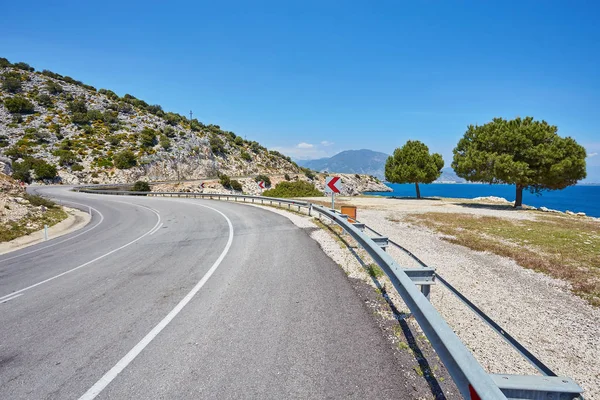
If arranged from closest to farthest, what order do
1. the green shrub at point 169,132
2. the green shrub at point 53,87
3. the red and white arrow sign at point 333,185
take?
the red and white arrow sign at point 333,185 < the green shrub at point 169,132 < the green shrub at point 53,87

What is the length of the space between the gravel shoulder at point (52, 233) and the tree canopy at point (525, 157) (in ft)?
106

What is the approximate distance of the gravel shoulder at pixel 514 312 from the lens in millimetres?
3764

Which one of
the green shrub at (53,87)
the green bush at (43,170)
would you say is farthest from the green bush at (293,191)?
the green shrub at (53,87)

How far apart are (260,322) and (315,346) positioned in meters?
1.11

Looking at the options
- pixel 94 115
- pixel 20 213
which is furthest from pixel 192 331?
pixel 94 115

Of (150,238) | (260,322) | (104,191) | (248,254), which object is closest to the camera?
(260,322)

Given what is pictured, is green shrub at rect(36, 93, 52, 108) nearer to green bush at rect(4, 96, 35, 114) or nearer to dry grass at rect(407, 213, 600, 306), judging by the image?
green bush at rect(4, 96, 35, 114)

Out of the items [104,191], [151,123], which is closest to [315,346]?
[104,191]

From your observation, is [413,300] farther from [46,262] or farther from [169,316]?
[46,262]

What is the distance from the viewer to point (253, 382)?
325 centimetres

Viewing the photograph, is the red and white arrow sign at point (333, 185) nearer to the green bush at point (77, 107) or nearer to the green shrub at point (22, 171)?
the green shrub at point (22, 171)

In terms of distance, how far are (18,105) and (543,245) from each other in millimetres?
87848

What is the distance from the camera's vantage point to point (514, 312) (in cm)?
529

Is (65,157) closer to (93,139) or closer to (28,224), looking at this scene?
(93,139)
